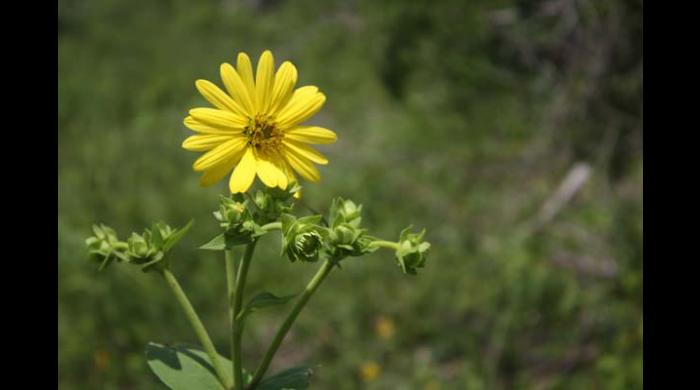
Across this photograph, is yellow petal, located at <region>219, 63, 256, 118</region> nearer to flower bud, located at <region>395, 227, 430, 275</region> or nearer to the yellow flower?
the yellow flower

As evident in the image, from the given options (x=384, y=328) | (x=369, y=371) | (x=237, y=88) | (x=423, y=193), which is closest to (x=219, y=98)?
(x=237, y=88)

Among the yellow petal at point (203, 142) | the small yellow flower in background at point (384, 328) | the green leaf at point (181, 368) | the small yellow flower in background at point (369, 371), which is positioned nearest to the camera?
the yellow petal at point (203, 142)

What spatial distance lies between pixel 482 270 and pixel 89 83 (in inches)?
141

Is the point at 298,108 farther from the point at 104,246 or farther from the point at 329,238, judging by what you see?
the point at 104,246

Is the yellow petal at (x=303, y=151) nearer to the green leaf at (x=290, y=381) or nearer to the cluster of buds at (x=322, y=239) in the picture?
the cluster of buds at (x=322, y=239)

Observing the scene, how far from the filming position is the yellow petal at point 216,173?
4.51ft

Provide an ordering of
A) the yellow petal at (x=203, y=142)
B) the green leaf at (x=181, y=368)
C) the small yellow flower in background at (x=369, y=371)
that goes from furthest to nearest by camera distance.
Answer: the small yellow flower in background at (x=369, y=371), the green leaf at (x=181, y=368), the yellow petal at (x=203, y=142)

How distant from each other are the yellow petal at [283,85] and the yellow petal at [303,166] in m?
0.10

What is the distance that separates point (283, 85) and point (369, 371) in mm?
2217

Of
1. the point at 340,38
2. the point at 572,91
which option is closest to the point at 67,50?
the point at 340,38

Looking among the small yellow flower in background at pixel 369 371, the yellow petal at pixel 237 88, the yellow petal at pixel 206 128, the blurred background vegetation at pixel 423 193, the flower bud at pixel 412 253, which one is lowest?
the flower bud at pixel 412 253

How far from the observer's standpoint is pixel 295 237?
1390 millimetres

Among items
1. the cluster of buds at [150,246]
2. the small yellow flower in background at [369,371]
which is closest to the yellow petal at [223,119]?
the cluster of buds at [150,246]

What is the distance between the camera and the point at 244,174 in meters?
1.41
